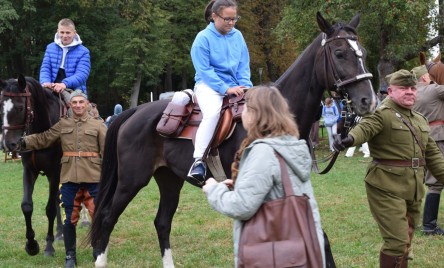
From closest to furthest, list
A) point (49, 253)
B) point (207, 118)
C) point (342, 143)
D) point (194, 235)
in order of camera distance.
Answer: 1. point (342, 143)
2. point (207, 118)
3. point (49, 253)
4. point (194, 235)

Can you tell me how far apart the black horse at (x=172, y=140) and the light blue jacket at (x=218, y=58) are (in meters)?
0.55

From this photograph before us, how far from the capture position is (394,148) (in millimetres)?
5211

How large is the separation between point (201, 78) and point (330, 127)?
50.0 ft

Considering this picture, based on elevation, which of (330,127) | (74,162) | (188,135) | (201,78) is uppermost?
(201,78)

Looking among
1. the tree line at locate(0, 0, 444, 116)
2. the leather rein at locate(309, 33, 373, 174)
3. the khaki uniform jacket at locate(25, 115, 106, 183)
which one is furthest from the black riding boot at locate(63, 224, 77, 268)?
the tree line at locate(0, 0, 444, 116)

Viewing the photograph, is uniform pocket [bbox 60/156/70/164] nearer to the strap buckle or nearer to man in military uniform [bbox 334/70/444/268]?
man in military uniform [bbox 334/70/444/268]

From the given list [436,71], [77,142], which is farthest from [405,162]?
[77,142]

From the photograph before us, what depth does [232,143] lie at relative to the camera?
5727mm

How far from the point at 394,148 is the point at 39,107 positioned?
417 cm

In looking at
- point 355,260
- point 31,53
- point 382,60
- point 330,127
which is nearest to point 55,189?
point 355,260

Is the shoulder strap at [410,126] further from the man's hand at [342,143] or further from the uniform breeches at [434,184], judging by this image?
the uniform breeches at [434,184]

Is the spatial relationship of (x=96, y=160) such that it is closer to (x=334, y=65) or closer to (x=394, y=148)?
(x=334, y=65)

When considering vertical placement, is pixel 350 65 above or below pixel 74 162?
above

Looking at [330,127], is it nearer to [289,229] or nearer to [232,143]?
[232,143]
